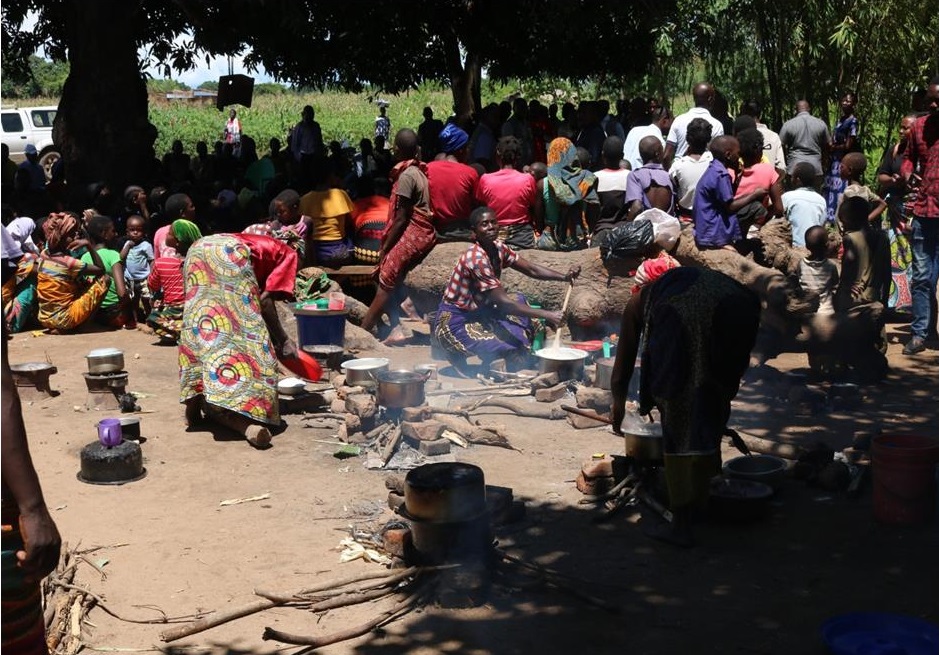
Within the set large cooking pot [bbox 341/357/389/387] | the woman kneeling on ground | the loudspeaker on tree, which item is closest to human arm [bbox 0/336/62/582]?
large cooking pot [bbox 341/357/389/387]

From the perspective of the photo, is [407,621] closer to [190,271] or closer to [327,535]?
[327,535]

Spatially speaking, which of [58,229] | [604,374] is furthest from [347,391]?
[58,229]

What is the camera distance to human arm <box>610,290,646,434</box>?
209 inches

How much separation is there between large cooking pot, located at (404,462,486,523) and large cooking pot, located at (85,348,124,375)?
4.03 metres

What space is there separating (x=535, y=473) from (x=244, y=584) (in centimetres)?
205

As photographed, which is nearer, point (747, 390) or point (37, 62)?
point (747, 390)

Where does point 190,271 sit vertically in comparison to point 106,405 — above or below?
above

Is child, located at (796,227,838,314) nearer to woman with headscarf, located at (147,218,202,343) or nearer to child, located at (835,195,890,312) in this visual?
child, located at (835,195,890,312)

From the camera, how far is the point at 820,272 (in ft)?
27.5

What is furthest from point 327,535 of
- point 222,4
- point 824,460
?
point 222,4

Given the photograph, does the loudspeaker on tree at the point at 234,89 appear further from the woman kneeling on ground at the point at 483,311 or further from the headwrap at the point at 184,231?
the woman kneeling on ground at the point at 483,311

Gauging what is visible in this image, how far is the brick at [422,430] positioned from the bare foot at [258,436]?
0.90m

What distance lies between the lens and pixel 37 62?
49562 mm

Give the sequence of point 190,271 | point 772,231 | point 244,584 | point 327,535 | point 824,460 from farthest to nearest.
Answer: point 772,231
point 190,271
point 824,460
point 327,535
point 244,584
